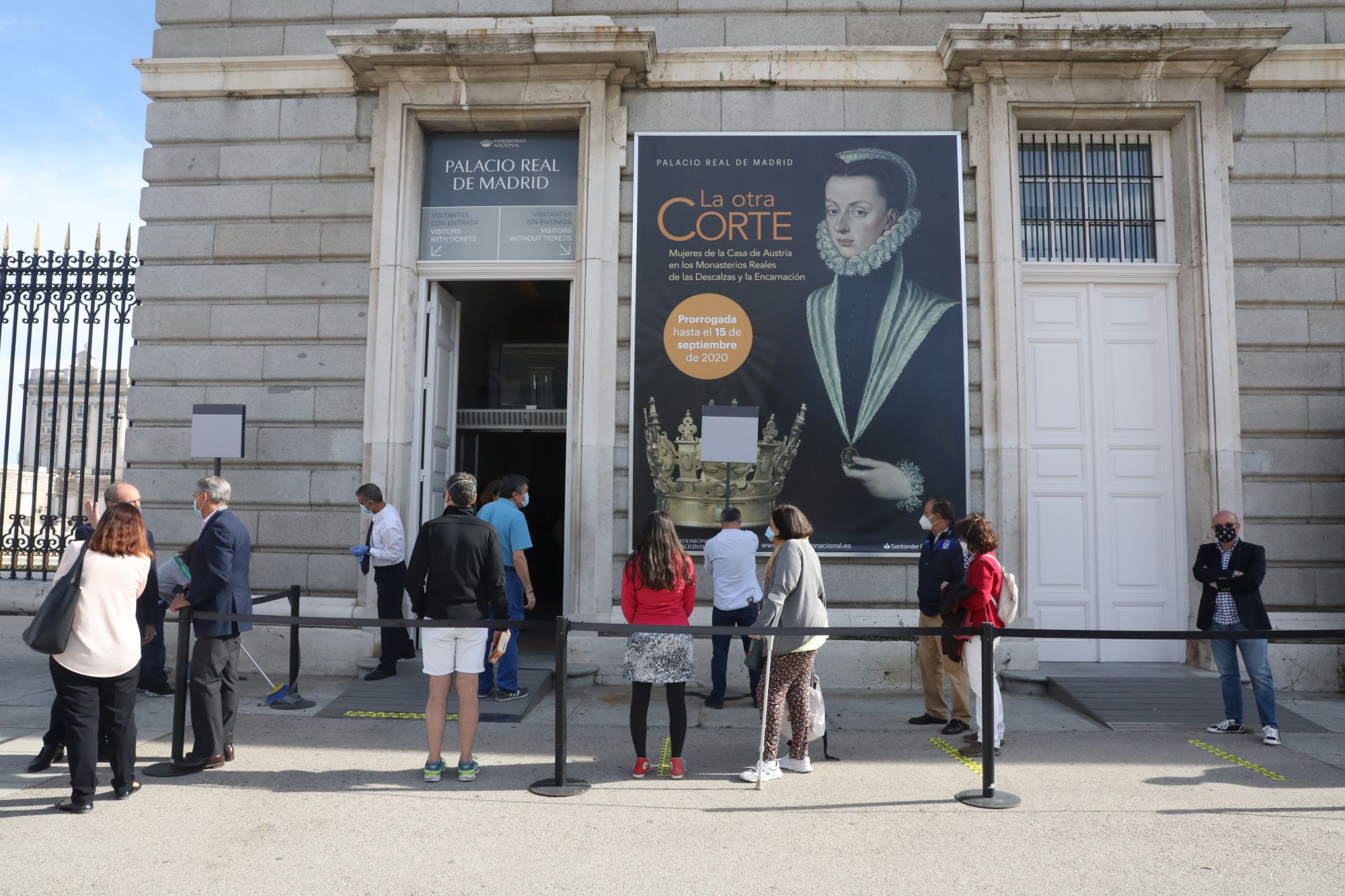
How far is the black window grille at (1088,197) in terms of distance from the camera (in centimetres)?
932

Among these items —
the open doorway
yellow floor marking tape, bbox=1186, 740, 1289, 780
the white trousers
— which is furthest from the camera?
the open doorway

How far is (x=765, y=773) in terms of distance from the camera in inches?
220

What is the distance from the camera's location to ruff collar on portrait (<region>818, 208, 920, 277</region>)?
8.93 meters

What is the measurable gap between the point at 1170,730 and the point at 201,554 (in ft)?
24.1

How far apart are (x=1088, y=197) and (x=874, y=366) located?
3.09 meters

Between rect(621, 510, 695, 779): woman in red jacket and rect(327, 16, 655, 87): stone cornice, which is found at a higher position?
rect(327, 16, 655, 87): stone cornice

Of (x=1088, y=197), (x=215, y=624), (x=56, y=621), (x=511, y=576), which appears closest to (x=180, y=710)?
(x=215, y=624)

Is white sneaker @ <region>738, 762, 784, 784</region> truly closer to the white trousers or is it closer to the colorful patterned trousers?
the colorful patterned trousers

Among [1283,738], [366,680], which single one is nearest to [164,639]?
[366,680]

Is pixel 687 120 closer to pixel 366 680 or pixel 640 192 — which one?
pixel 640 192

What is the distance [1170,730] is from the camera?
7031mm

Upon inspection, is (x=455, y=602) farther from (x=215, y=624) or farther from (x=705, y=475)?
(x=705, y=475)

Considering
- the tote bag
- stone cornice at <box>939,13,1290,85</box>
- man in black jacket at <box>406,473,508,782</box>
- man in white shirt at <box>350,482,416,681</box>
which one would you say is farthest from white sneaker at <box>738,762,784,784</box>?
stone cornice at <box>939,13,1290,85</box>

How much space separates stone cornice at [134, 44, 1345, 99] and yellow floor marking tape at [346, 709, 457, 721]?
6.29 meters
